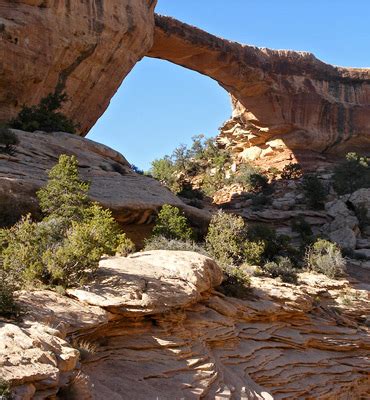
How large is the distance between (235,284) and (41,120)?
11.3 metres

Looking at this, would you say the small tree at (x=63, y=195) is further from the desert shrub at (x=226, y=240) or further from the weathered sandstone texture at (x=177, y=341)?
the desert shrub at (x=226, y=240)

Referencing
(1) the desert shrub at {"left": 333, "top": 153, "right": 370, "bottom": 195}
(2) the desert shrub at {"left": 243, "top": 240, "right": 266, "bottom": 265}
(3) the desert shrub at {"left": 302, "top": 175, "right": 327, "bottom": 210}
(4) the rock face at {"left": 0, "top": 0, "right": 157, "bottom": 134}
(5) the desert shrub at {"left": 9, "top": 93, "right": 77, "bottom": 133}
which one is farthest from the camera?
(1) the desert shrub at {"left": 333, "top": 153, "right": 370, "bottom": 195}

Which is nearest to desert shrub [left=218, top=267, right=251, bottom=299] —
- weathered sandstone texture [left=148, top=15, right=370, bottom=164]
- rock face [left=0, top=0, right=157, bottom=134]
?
rock face [left=0, top=0, right=157, bottom=134]

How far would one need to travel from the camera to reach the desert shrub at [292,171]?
38.2 metres

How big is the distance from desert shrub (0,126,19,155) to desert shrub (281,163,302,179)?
2434 cm

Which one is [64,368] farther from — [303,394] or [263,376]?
[303,394]

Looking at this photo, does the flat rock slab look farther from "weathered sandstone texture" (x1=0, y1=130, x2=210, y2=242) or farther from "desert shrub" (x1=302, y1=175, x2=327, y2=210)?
"desert shrub" (x1=302, y1=175, x2=327, y2=210)

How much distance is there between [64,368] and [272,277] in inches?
449

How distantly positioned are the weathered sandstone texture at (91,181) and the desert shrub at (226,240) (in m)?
1.57

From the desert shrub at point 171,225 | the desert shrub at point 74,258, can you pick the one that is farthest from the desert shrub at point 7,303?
the desert shrub at point 171,225

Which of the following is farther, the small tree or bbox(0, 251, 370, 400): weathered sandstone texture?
the small tree

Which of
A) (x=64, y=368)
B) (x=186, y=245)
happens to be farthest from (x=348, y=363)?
(x=64, y=368)

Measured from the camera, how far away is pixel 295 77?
130 feet

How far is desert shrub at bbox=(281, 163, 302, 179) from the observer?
3819 centimetres
